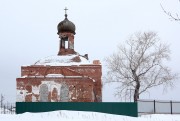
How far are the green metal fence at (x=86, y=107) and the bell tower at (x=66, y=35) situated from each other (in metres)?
19.1

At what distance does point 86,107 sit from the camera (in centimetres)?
2534

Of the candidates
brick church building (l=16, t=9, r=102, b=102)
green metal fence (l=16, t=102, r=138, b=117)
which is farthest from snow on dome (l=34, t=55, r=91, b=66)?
green metal fence (l=16, t=102, r=138, b=117)

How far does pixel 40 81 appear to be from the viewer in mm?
38188

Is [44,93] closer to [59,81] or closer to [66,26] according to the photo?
[59,81]

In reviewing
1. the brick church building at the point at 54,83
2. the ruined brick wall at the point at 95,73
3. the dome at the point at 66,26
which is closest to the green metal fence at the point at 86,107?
the brick church building at the point at 54,83

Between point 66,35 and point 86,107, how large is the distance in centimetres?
1992

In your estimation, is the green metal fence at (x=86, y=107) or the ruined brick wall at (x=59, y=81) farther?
the ruined brick wall at (x=59, y=81)

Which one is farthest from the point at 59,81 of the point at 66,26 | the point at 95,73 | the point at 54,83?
the point at 66,26

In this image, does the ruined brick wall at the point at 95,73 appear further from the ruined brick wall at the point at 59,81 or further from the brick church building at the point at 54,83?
the ruined brick wall at the point at 59,81

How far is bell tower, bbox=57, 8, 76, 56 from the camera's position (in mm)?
44031

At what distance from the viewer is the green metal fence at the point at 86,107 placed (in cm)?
2517

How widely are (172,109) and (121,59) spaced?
28.6 ft

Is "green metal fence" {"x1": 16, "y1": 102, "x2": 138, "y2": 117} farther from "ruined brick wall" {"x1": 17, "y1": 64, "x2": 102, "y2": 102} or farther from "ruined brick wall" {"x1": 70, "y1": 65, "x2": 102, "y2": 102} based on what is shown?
"ruined brick wall" {"x1": 70, "y1": 65, "x2": 102, "y2": 102}

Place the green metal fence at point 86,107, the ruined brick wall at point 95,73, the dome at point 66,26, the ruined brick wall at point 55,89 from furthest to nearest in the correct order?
the dome at point 66,26, the ruined brick wall at point 95,73, the ruined brick wall at point 55,89, the green metal fence at point 86,107
